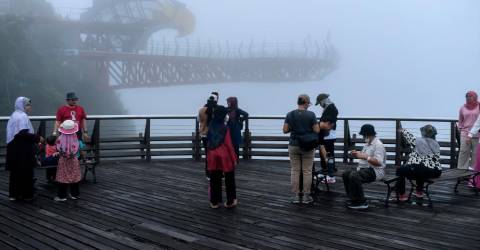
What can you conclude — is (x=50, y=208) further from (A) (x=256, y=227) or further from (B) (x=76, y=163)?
(A) (x=256, y=227)

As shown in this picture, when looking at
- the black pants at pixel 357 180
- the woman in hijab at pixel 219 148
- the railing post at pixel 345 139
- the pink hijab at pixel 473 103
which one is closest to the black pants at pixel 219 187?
the woman in hijab at pixel 219 148

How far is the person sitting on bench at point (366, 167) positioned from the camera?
6.05 m

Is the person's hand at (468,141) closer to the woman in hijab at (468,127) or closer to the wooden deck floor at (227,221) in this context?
the woman in hijab at (468,127)

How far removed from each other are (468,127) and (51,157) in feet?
22.3

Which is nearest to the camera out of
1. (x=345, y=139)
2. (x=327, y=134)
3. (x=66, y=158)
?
(x=66, y=158)

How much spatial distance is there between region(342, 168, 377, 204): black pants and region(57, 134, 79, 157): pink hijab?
374cm

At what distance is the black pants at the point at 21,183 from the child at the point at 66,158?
1.32 ft

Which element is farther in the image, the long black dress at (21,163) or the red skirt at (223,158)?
the long black dress at (21,163)

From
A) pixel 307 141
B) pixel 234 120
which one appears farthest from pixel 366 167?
pixel 234 120

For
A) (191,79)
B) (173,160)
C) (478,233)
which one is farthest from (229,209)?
(191,79)

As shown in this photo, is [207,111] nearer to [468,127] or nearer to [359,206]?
[359,206]

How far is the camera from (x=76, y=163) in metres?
6.72

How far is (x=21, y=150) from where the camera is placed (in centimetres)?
650

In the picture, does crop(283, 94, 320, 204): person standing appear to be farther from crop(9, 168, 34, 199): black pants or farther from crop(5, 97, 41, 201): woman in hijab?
crop(9, 168, 34, 199): black pants
